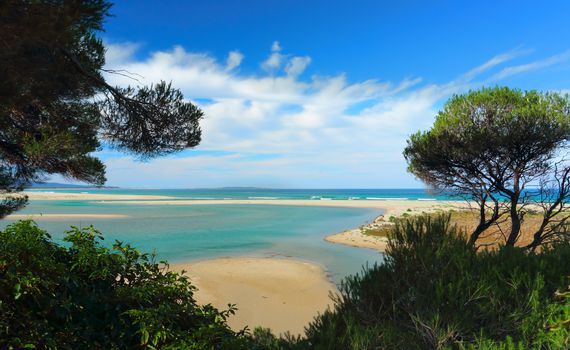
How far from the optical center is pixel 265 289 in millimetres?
12305

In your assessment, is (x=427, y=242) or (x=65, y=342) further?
(x=427, y=242)

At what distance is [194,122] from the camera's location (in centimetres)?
839

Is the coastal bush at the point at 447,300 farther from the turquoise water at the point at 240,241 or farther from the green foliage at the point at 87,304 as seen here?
the turquoise water at the point at 240,241

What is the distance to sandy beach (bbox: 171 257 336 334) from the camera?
9.52 m

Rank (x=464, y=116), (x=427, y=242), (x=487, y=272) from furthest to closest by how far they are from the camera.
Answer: (x=464, y=116), (x=427, y=242), (x=487, y=272)

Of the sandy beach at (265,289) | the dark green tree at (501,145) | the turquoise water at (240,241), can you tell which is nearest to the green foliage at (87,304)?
the sandy beach at (265,289)

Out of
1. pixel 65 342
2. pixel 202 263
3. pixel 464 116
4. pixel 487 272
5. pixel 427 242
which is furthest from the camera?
pixel 202 263

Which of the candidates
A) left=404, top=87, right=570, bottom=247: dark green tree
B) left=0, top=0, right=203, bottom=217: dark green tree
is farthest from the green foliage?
left=404, top=87, right=570, bottom=247: dark green tree

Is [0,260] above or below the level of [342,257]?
above

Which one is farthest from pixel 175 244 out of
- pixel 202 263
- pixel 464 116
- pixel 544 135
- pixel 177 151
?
pixel 544 135

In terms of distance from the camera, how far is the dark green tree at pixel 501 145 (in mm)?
9570

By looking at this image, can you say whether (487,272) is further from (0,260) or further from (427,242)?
(0,260)

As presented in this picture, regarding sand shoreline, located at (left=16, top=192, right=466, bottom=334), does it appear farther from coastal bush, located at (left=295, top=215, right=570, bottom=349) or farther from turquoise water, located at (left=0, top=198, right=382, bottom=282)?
coastal bush, located at (left=295, top=215, right=570, bottom=349)

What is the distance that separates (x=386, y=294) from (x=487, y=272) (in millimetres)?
1115
